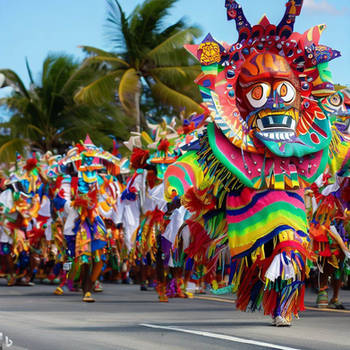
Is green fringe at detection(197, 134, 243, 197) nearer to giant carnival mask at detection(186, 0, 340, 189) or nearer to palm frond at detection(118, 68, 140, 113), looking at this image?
giant carnival mask at detection(186, 0, 340, 189)

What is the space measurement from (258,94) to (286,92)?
32 cm

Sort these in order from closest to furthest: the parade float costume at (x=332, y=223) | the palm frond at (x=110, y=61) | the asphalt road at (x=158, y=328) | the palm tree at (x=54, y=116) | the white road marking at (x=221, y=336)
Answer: the white road marking at (x=221, y=336), the asphalt road at (x=158, y=328), the parade float costume at (x=332, y=223), the palm frond at (x=110, y=61), the palm tree at (x=54, y=116)

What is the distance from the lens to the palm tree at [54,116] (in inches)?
1171

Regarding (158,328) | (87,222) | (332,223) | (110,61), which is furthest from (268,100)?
(110,61)

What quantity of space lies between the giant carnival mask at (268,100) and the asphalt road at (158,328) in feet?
5.46

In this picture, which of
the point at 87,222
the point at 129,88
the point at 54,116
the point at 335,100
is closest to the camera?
the point at 335,100

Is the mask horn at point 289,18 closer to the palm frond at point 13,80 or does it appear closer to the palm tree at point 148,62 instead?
the palm tree at point 148,62

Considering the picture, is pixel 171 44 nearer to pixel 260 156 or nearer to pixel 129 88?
pixel 129 88

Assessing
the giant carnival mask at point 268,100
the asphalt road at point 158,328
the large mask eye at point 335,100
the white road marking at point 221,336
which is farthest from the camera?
the large mask eye at point 335,100

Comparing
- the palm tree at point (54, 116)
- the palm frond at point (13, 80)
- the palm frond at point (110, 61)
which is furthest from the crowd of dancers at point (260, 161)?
the palm frond at point (13, 80)

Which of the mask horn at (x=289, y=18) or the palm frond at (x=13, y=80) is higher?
the palm frond at (x=13, y=80)

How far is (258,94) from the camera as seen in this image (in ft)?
30.8

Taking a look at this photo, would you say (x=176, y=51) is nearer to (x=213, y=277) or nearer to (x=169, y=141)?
(x=169, y=141)

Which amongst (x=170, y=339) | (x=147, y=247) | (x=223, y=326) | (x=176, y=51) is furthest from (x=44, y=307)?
(x=176, y=51)
